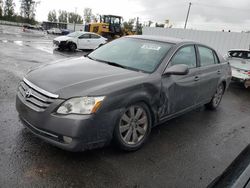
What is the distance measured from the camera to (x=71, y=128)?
2643 millimetres

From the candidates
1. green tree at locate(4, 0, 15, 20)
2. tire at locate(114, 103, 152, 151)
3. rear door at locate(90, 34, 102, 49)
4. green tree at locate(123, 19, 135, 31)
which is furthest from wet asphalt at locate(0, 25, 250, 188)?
green tree at locate(4, 0, 15, 20)

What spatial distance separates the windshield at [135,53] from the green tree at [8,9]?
277 ft

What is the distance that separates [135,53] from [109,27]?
2019 centimetres

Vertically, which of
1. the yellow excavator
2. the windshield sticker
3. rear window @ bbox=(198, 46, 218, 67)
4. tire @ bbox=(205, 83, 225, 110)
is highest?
the yellow excavator

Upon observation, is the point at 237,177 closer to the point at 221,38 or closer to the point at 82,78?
the point at 82,78

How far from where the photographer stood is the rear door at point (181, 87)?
145 inches

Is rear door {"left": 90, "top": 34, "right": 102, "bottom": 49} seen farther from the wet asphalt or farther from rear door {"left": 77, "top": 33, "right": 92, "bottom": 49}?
the wet asphalt

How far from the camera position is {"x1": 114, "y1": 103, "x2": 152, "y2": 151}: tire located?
310 cm

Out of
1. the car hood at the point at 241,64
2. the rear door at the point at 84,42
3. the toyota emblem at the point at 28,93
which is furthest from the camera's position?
the rear door at the point at 84,42

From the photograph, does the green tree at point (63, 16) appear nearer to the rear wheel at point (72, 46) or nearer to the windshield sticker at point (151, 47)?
the rear wheel at point (72, 46)

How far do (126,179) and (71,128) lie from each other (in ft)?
2.94

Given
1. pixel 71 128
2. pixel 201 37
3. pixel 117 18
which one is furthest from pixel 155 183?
pixel 117 18

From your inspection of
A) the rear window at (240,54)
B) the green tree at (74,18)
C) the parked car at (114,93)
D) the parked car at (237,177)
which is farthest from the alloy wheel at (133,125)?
the green tree at (74,18)

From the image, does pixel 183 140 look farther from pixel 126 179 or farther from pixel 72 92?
pixel 72 92
